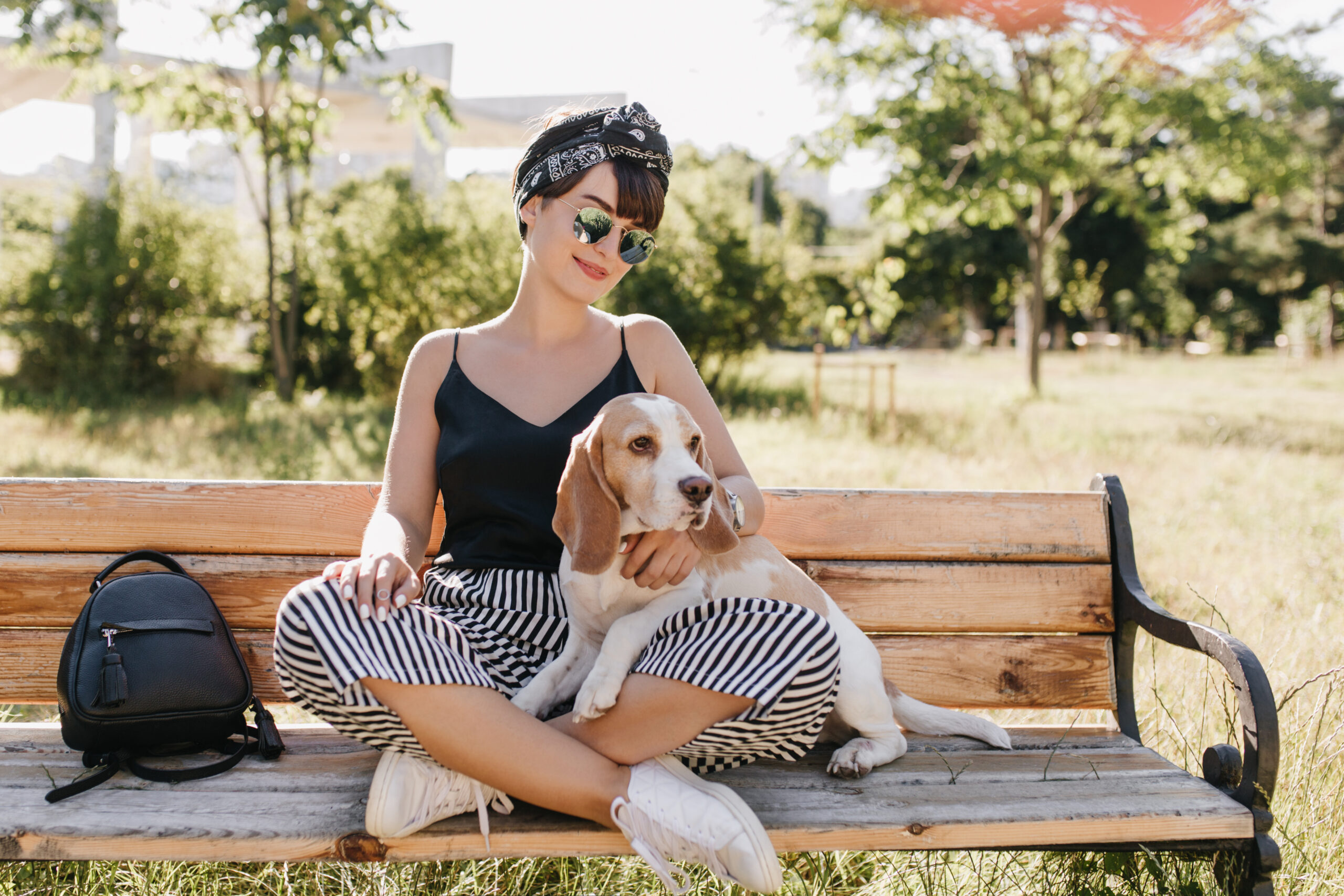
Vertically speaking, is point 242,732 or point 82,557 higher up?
point 82,557

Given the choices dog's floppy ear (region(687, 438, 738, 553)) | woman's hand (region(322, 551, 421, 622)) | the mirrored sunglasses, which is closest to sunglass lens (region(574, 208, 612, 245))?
the mirrored sunglasses

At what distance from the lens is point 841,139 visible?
1186cm

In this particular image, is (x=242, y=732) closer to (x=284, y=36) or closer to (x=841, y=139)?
(x=284, y=36)

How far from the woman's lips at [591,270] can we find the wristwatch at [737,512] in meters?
0.70

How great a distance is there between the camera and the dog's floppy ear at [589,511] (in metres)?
2.10

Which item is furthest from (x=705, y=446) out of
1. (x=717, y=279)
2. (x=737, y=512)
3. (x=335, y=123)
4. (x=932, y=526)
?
(x=335, y=123)

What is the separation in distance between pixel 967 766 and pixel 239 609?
1.97 metres

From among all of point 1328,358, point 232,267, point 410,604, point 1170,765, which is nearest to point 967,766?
point 1170,765

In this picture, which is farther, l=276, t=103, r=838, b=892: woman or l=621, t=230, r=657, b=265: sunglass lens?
l=621, t=230, r=657, b=265: sunglass lens

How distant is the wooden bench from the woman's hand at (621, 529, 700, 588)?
1.61ft

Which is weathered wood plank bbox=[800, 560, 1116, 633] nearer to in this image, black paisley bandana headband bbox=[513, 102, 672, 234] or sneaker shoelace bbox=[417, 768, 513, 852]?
sneaker shoelace bbox=[417, 768, 513, 852]

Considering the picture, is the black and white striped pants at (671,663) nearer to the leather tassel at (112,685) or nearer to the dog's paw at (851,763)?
the dog's paw at (851,763)

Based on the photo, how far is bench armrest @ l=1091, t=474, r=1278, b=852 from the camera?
6.70 ft

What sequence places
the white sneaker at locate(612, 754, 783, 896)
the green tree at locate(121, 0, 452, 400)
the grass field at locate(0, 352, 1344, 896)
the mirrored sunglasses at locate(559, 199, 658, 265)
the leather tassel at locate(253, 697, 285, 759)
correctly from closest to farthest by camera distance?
the white sneaker at locate(612, 754, 783, 896) < the leather tassel at locate(253, 697, 285, 759) < the grass field at locate(0, 352, 1344, 896) < the mirrored sunglasses at locate(559, 199, 658, 265) < the green tree at locate(121, 0, 452, 400)
